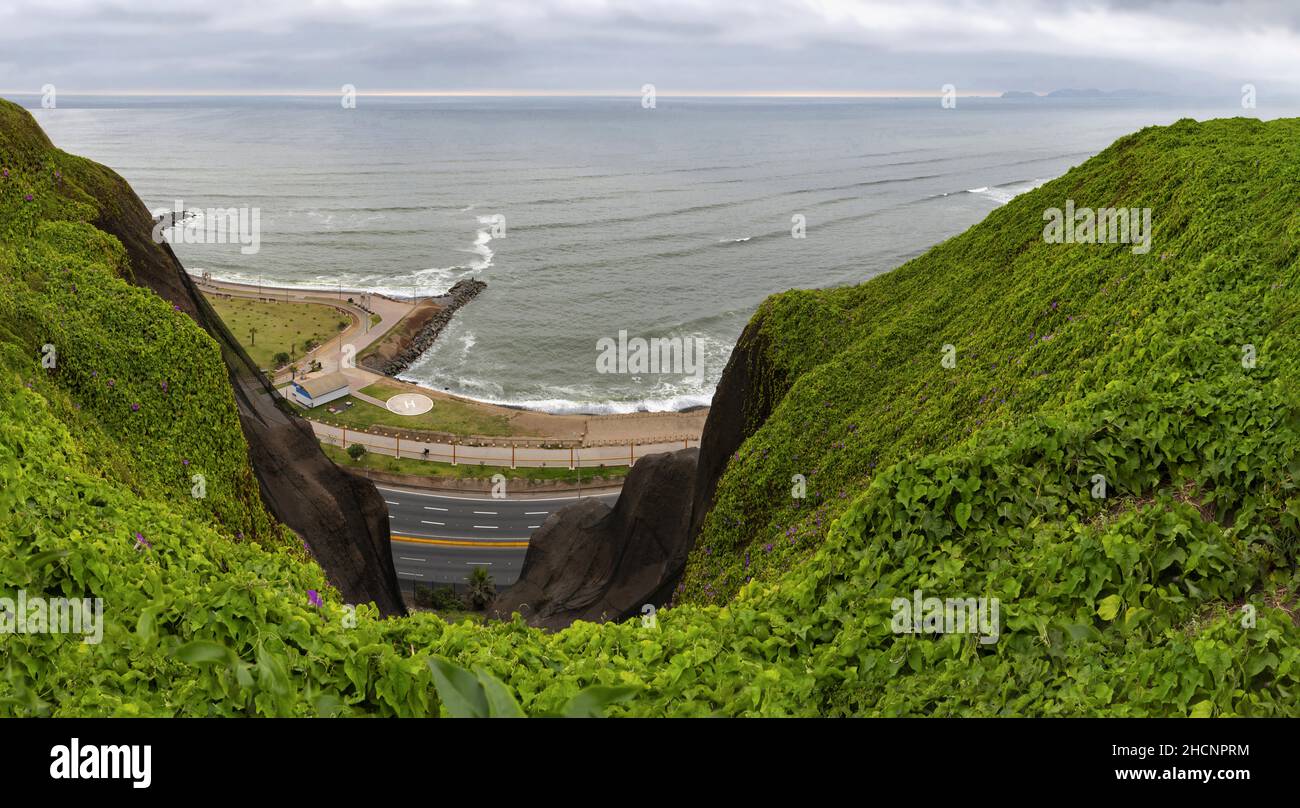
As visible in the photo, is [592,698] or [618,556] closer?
[592,698]

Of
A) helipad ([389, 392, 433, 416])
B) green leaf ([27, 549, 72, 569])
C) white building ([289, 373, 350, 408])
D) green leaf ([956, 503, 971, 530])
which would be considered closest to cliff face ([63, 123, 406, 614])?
green leaf ([27, 549, 72, 569])

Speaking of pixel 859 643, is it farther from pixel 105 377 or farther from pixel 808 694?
pixel 105 377

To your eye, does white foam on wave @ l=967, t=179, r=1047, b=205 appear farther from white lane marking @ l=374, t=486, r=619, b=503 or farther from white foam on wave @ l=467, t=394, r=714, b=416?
white lane marking @ l=374, t=486, r=619, b=503

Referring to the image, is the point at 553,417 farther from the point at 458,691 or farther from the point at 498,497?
the point at 458,691

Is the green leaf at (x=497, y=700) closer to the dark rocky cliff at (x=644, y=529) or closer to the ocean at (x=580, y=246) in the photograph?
the dark rocky cliff at (x=644, y=529)

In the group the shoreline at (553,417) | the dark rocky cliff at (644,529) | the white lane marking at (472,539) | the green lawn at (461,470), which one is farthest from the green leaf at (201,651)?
the shoreline at (553,417)

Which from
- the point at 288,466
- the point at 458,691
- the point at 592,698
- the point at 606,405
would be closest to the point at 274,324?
the point at 606,405

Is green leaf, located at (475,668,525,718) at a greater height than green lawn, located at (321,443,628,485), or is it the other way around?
green leaf, located at (475,668,525,718)
